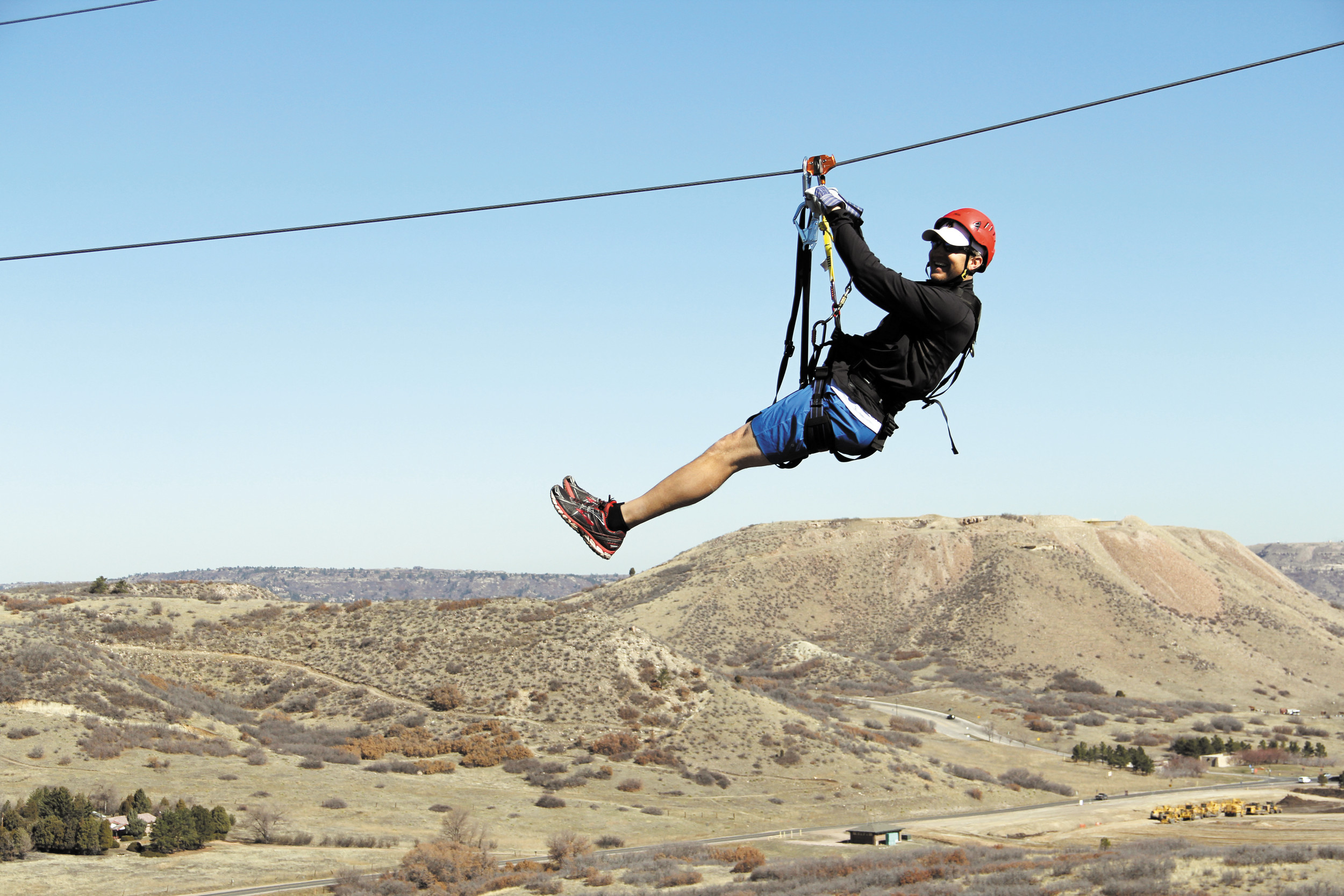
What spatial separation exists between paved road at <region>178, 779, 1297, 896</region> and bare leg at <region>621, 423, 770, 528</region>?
34.3m

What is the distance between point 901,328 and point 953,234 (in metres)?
0.92

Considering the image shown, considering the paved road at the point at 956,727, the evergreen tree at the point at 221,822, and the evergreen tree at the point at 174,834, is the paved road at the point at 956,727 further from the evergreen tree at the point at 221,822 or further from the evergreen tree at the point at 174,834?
the evergreen tree at the point at 174,834

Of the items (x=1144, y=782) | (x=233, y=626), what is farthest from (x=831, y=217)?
(x=233, y=626)

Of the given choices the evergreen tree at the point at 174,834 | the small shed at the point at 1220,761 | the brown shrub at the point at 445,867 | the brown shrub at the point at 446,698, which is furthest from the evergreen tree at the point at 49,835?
the small shed at the point at 1220,761

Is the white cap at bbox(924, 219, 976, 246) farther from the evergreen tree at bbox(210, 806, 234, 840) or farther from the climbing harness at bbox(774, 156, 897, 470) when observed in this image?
the evergreen tree at bbox(210, 806, 234, 840)

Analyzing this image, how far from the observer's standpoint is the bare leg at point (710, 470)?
30.3 feet

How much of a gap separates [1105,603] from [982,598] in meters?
15.0

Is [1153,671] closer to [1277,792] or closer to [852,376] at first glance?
[1277,792]

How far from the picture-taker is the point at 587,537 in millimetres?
9898

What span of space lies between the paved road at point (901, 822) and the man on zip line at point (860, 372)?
3465cm

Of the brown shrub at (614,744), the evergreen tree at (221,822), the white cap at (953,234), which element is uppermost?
the white cap at (953,234)

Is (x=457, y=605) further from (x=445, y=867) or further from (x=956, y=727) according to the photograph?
(x=445, y=867)

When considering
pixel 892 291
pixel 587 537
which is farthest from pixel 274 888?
pixel 892 291

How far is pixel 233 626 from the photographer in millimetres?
83500
